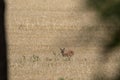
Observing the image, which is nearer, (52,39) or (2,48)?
(2,48)

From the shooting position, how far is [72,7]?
13.3 ft

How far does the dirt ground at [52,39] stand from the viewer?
12.2 feet

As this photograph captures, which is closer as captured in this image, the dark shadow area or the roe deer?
the dark shadow area

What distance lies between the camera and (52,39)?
392 centimetres

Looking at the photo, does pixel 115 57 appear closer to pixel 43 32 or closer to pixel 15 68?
pixel 43 32

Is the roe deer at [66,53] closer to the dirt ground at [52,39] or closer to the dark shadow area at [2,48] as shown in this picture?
the dirt ground at [52,39]

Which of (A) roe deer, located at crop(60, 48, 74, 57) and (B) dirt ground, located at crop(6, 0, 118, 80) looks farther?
(A) roe deer, located at crop(60, 48, 74, 57)

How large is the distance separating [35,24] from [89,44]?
63 centimetres

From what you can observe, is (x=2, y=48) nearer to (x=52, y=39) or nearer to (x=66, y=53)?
(x=52, y=39)

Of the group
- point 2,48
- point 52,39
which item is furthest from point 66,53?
point 2,48

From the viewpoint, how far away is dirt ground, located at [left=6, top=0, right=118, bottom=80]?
3.72 m

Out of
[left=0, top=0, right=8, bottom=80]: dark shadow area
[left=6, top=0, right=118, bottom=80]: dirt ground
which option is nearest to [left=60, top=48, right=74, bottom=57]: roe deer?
[left=6, top=0, right=118, bottom=80]: dirt ground

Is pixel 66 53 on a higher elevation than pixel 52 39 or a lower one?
lower

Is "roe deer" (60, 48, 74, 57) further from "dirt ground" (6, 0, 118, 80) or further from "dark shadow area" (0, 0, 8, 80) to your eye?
"dark shadow area" (0, 0, 8, 80)
